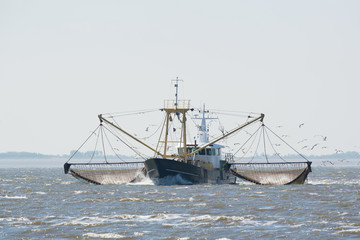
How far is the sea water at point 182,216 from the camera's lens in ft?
90.3

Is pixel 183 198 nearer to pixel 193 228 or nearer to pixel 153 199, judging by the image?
pixel 153 199

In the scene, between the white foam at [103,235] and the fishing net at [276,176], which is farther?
the fishing net at [276,176]

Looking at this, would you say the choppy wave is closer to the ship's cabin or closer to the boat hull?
the boat hull

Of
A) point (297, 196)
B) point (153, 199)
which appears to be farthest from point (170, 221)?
point (297, 196)

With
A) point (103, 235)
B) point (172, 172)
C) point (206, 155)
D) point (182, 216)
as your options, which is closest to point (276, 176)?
Answer: point (206, 155)

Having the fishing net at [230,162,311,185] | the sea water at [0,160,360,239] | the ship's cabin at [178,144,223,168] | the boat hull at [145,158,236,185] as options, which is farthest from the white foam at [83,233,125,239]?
the fishing net at [230,162,311,185]

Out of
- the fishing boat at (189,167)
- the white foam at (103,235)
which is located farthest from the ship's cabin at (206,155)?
the white foam at (103,235)

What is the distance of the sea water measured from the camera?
27.5 m

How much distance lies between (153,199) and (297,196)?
35.4ft

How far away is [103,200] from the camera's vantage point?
142 ft

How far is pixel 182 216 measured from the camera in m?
33.4

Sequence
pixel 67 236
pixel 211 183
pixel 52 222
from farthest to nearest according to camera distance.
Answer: pixel 211 183, pixel 52 222, pixel 67 236

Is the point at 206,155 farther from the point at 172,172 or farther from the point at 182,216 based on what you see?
the point at 182,216

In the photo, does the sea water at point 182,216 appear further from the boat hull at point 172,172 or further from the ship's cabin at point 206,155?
the ship's cabin at point 206,155
